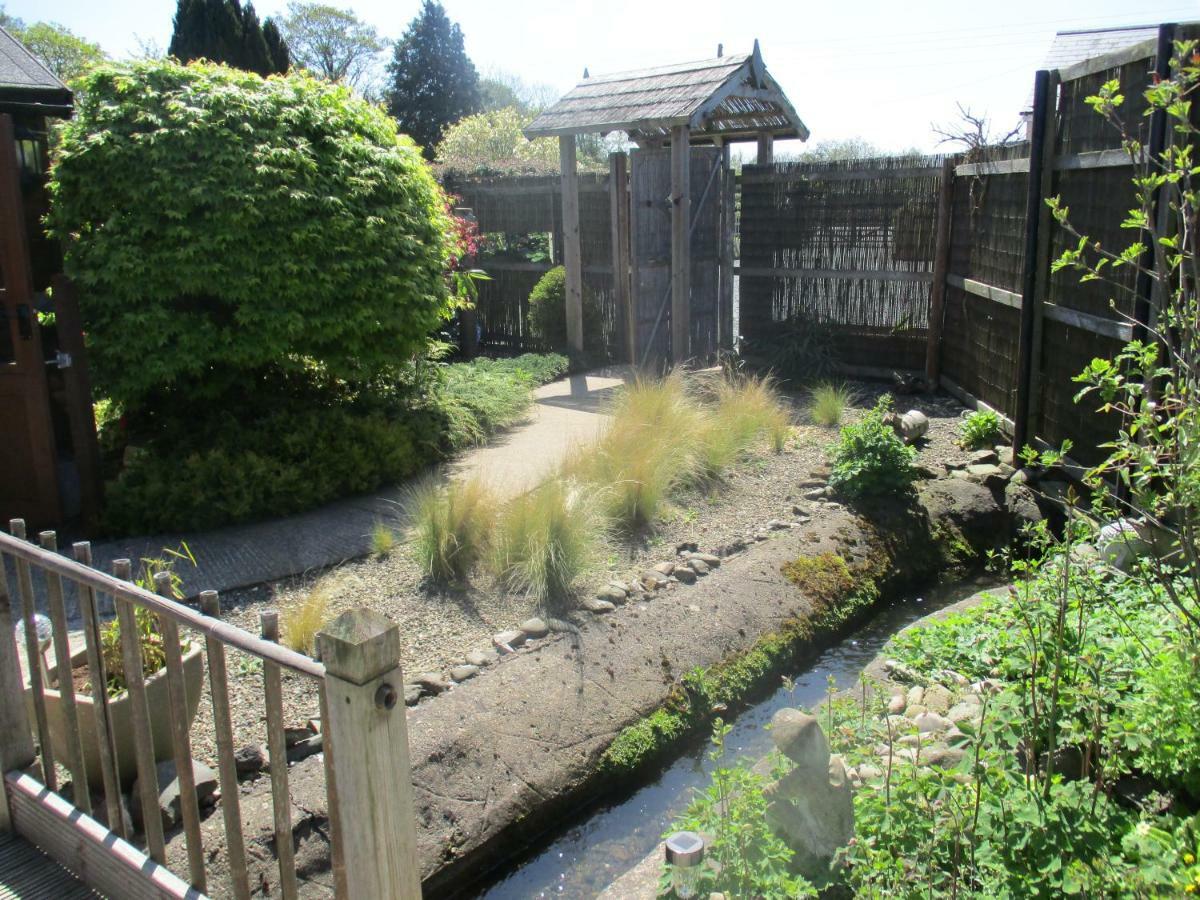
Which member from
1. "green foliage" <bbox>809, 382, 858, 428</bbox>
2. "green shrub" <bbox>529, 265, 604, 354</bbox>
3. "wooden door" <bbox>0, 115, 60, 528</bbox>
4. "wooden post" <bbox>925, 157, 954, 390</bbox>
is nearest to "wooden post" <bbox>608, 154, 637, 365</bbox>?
"green shrub" <bbox>529, 265, 604, 354</bbox>

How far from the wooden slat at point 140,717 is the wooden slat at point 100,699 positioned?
0.44 feet

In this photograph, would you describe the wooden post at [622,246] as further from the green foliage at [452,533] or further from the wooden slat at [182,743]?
the wooden slat at [182,743]

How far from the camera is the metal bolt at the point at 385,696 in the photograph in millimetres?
1990

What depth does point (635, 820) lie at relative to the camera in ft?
13.1

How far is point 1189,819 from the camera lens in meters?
2.56

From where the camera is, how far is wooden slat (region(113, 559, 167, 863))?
254 cm

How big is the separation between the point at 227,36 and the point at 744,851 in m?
21.7

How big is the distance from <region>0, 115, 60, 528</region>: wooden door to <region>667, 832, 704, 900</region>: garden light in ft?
16.3

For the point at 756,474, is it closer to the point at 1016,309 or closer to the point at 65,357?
the point at 1016,309

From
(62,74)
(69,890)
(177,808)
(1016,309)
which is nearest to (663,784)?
(177,808)

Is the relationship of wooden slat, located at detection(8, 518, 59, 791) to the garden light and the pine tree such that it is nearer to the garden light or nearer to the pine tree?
the garden light

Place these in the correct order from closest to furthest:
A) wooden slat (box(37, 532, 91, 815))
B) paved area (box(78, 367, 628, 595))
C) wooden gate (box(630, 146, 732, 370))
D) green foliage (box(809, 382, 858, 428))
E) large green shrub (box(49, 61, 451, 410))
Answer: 1. wooden slat (box(37, 532, 91, 815))
2. paved area (box(78, 367, 628, 595))
3. large green shrub (box(49, 61, 451, 410))
4. green foliage (box(809, 382, 858, 428))
5. wooden gate (box(630, 146, 732, 370))

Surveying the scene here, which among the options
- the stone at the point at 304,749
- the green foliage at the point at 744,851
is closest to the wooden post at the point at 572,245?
the stone at the point at 304,749

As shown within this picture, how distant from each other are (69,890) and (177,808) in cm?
51
